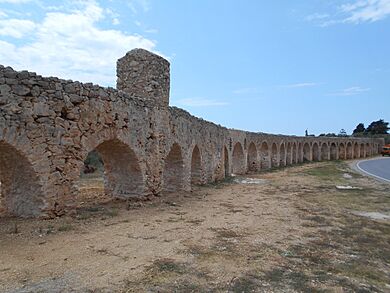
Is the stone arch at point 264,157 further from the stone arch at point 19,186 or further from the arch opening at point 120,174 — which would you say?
the stone arch at point 19,186

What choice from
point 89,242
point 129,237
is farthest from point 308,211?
point 89,242

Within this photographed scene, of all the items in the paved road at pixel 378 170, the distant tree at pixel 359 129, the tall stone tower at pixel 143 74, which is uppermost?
the distant tree at pixel 359 129

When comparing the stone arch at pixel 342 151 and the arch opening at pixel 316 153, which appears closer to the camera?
the arch opening at pixel 316 153

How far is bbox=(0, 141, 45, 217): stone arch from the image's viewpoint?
6074 millimetres

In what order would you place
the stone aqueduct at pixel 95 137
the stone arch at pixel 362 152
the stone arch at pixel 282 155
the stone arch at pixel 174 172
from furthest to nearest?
1. the stone arch at pixel 362 152
2. the stone arch at pixel 282 155
3. the stone arch at pixel 174 172
4. the stone aqueduct at pixel 95 137

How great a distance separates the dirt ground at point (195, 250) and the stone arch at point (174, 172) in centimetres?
276

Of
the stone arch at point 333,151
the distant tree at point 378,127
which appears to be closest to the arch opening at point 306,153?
the stone arch at point 333,151

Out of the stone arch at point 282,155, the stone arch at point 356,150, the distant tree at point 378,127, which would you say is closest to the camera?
the stone arch at point 282,155

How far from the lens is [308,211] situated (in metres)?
8.70

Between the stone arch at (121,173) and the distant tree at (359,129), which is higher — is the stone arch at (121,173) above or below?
below

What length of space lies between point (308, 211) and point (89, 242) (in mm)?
5599

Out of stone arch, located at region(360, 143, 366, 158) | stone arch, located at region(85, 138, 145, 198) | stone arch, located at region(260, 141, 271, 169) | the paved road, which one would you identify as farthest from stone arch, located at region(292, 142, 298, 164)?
stone arch, located at region(85, 138, 145, 198)

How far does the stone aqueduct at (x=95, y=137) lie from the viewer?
5977mm

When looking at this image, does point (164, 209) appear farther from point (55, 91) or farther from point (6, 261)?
point (6, 261)
